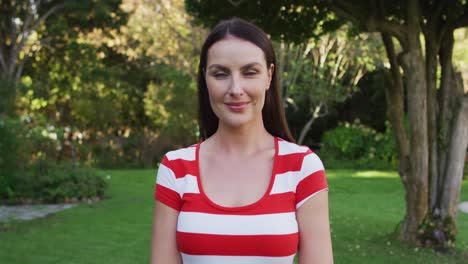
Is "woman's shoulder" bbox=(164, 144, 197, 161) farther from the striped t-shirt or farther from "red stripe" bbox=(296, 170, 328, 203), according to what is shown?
"red stripe" bbox=(296, 170, 328, 203)

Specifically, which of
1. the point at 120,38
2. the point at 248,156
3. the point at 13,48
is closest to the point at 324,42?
the point at 120,38

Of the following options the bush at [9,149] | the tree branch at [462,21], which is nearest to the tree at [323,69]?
the bush at [9,149]

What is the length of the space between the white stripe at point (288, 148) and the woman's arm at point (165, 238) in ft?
1.29

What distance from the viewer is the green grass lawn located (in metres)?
6.73

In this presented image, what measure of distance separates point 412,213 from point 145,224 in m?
3.89

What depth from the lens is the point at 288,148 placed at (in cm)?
202

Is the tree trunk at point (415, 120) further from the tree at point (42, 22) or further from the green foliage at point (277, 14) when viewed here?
the tree at point (42, 22)

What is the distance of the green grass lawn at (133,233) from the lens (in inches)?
265

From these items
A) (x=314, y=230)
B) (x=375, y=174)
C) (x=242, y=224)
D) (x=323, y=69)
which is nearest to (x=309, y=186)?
(x=314, y=230)

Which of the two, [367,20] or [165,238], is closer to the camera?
[165,238]

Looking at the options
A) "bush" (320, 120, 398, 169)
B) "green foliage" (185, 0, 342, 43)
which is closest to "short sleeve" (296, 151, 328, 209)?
"green foliage" (185, 0, 342, 43)

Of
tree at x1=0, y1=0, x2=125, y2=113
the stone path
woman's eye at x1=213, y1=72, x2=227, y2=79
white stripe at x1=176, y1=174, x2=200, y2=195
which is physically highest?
tree at x1=0, y1=0, x2=125, y2=113

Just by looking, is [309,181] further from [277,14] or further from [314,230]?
[277,14]

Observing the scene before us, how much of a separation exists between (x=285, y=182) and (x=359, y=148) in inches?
720
